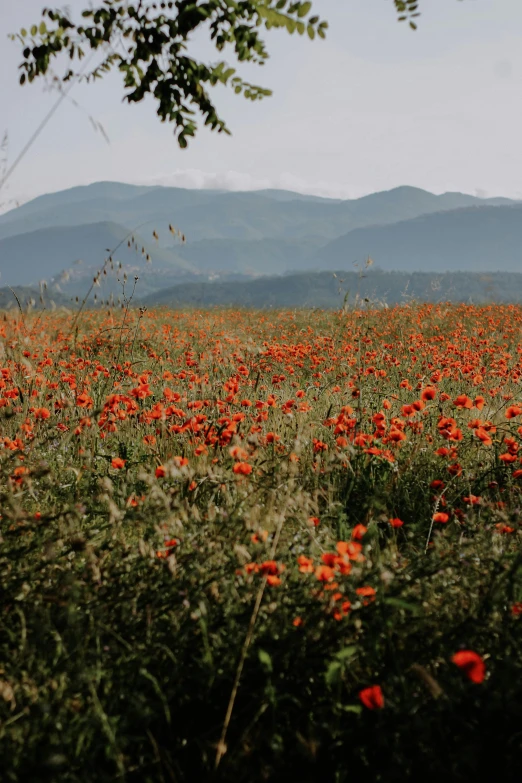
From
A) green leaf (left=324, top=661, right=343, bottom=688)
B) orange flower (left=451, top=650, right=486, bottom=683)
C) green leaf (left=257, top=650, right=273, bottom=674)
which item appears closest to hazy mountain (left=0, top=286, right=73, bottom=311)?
green leaf (left=257, top=650, right=273, bottom=674)

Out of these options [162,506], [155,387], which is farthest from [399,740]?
[155,387]

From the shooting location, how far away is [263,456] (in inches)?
137

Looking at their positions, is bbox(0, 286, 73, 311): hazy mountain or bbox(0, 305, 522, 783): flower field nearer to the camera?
bbox(0, 305, 522, 783): flower field

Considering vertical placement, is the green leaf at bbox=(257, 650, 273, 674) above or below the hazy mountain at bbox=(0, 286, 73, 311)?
below

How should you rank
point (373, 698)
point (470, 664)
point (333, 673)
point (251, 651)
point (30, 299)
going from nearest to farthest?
point (470, 664)
point (373, 698)
point (333, 673)
point (251, 651)
point (30, 299)

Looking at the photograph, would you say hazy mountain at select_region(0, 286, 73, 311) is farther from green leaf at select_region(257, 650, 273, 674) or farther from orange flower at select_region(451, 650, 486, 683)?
orange flower at select_region(451, 650, 486, 683)

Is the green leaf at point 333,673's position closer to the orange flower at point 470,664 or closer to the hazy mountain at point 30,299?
the orange flower at point 470,664

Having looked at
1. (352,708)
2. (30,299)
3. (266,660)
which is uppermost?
(30,299)

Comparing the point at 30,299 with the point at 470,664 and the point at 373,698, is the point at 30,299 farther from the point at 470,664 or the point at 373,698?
the point at 470,664

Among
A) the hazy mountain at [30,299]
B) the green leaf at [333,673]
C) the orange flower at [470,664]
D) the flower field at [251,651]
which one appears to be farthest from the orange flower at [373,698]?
the hazy mountain at [30,299]

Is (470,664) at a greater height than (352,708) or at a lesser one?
greater

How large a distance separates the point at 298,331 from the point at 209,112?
25.8ft

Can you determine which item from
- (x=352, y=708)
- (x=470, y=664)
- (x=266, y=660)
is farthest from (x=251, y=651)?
(x=470, y=664)

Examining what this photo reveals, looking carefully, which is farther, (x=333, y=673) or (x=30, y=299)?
(x=30, y=299)
